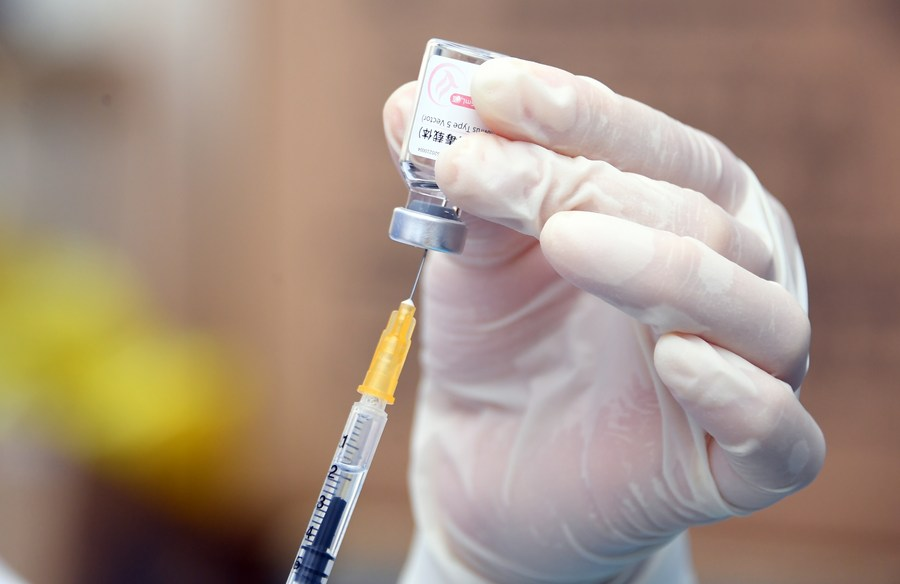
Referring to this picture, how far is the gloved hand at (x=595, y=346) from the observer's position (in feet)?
2.31

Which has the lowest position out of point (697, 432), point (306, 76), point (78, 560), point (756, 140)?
point (78, 560)

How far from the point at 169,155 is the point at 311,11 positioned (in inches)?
23.9

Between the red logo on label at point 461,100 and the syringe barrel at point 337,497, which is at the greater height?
the red logo on label at point 461,100

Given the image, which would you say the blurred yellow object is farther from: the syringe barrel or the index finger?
the index finger

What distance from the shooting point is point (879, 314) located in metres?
1.98

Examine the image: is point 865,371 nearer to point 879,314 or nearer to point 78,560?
point 879,314

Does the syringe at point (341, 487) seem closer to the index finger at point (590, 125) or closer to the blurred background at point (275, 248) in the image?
the index finger at point (590, 125)

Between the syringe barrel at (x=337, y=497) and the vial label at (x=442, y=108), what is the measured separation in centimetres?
25

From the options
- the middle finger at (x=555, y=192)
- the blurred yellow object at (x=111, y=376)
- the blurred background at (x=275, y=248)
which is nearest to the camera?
the middle finger at (x=555, y=192)

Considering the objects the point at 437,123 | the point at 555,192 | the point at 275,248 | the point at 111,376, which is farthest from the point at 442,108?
the point at 111,376

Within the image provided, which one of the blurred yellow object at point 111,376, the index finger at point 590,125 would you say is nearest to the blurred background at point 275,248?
the blurred yellow object at point 111,376

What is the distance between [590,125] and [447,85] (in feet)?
0.47

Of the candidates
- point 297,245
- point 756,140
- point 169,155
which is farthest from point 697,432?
point 169,155

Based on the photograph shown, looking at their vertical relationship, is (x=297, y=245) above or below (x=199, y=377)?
above
